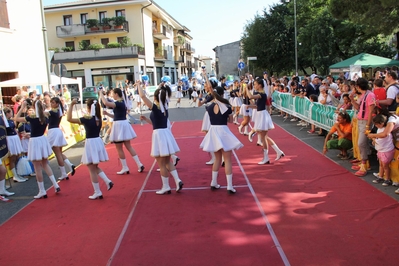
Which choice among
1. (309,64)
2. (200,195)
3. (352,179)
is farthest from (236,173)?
(309,64)

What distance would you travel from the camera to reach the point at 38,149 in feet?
22.8

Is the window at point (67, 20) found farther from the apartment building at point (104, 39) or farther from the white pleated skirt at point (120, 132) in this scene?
the white pleated skirt at point (120, 132)

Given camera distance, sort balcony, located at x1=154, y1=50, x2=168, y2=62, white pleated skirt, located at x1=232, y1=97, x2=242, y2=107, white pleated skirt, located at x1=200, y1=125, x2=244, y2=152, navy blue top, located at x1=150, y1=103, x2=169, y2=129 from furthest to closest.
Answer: balcony, located at x1=154, y1=50, x2=168, y2=62, white pleated skirt, located at x1=232, y1=97, x2=242, y2=107, navy blue top, located at x1=150, y1=103, x2=169, y2=129, white pleated skirt, located at x1=200, y1=125, x2=244, y2=152

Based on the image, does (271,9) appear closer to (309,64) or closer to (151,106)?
(309,64)

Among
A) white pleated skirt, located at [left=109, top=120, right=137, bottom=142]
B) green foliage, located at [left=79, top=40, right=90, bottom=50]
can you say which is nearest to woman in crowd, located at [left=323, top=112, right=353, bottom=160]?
white pleated skirt, located at [left=109, top=120, right=137, bottom=142]

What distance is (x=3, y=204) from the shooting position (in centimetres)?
695

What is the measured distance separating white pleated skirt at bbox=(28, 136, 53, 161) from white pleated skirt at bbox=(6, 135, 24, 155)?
1603 millimetres

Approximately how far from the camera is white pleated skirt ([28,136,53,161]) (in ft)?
22.7

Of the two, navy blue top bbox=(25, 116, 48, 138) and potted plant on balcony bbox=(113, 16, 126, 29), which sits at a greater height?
potted plant on balcony bbox=(113, 16, 126, 29)

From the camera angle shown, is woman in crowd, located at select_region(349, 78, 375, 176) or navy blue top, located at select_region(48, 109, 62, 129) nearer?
woman in crowd, located at select_region(349, 78, 375, 176)

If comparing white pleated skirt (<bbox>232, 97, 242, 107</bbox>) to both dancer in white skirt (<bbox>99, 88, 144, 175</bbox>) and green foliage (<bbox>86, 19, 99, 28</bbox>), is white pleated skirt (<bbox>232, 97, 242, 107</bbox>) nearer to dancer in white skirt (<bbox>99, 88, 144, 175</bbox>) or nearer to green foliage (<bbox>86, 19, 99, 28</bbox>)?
dancer in white skirt (<bbox>99, 88, 144, 175</bbox>)

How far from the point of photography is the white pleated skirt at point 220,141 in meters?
6.52

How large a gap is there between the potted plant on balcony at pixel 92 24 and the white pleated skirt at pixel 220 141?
38.7 m

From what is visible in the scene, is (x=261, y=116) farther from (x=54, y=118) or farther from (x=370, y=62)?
(x=370, y=62)
